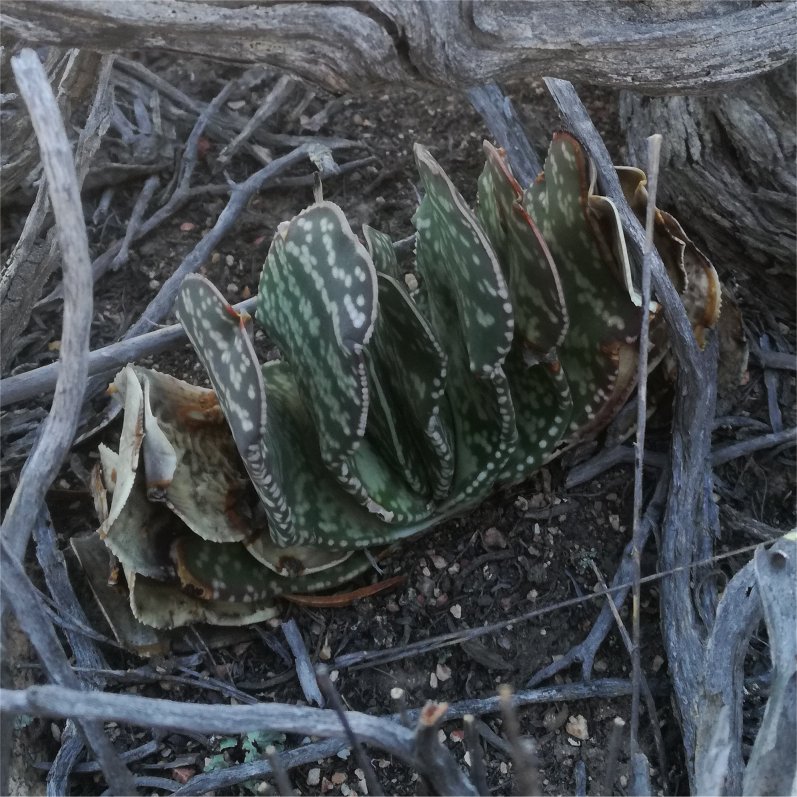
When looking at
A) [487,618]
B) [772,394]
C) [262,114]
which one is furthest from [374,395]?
[262,114]

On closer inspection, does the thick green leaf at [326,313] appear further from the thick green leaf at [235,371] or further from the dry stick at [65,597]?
the dry stick at [65,597]

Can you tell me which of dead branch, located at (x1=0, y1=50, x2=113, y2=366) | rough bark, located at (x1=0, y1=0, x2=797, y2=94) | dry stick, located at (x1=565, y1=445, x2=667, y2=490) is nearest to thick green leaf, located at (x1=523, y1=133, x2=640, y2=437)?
dry stick, located at (x1=565, y1=445, x2=667, y2=490)

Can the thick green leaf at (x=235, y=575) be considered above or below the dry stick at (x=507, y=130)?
below

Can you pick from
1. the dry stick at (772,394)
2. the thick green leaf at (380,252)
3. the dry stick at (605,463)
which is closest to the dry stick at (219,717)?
the thick green leaf at (380,252)

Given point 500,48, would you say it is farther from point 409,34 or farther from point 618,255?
point 618,255

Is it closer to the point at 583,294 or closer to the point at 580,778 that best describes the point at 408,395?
the point at 583,294

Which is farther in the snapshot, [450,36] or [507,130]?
[507,130]
